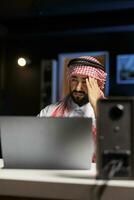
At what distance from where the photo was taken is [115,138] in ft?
2.99

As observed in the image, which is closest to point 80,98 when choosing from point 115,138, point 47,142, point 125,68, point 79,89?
point 79,89

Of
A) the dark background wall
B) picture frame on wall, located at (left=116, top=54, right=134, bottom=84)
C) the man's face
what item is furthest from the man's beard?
picture frame on wall, located at (left=116, top=54, right=134, bottom=84)

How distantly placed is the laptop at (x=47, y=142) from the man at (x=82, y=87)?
1.00 metres

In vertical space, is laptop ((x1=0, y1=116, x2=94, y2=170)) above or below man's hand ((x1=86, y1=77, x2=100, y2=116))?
below

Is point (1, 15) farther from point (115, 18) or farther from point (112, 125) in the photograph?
point (112, 125)

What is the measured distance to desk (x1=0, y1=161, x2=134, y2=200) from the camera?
87 centimetres

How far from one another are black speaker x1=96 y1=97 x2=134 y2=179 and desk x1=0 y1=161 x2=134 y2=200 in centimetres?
3

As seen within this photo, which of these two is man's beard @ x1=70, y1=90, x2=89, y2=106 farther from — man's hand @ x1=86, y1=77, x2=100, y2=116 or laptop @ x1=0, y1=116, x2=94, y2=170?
laptop @ x1=0, y1=116, x2=94, y2=170

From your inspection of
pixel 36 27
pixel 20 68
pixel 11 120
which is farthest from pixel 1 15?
pixel 11 120

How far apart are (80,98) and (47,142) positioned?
1.17 metres

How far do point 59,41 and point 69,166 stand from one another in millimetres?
3843

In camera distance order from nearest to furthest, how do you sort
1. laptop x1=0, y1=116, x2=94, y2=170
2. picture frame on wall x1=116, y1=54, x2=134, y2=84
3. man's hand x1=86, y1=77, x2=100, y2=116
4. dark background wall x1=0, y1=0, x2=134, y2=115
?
laptop x1=0, y1=116, x2=94, y2=170, man's hand x1=86, y1=77, x2=100, y2=116, dark background wall x1=0, y1=0, x2=134, y2=115, picture frame on wall x1=116, y1=54, x2=134, y2=84

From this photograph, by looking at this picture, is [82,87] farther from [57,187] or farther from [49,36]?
[49,36]

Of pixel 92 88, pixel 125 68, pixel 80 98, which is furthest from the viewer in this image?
pixel 125 68
